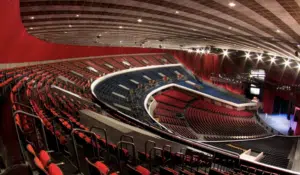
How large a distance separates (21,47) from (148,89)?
508 inches

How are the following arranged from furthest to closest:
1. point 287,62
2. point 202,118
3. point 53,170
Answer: point 287,62
point 202,118
point 53,170

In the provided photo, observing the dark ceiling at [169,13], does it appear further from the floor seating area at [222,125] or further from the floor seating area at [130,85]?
the floor seating area at [222,125]

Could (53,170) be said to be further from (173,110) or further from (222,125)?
(173,110)

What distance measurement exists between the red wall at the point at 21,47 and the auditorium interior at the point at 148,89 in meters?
0.08

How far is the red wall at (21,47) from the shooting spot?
7.57 meters

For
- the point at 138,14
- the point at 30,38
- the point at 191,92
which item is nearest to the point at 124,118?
the point at 138,14

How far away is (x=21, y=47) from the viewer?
12000 mm

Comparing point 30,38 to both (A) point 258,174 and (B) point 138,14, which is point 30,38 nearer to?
(B) point 138,14

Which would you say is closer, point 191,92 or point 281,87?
point 281,87

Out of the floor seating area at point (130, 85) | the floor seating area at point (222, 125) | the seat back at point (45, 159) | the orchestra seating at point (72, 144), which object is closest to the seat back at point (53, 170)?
the orchestra seating at point (72, 144)

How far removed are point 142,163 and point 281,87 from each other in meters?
23.3

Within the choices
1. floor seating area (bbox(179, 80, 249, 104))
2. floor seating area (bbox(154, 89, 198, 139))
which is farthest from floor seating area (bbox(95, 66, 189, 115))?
floor seating area (bbox(179, 80, 249, 104))

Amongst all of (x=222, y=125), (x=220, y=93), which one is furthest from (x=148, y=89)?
(x=220, y=93)

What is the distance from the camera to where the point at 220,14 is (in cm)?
988
